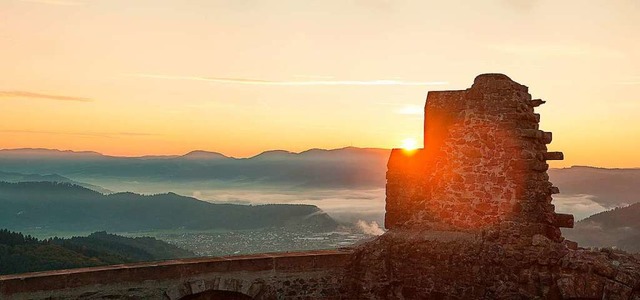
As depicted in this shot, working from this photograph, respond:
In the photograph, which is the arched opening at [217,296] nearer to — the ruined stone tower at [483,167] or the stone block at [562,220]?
the ruined stone tower at [483,167]

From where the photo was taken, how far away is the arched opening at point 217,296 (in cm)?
1032

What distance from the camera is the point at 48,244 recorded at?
A: 234 ft

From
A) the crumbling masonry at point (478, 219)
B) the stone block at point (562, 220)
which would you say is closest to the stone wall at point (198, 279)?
the crumbling masonry at point (478, 219)

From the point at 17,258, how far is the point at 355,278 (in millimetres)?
63881

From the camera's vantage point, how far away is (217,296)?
10484mm

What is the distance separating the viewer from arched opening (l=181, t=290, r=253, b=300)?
10320mm

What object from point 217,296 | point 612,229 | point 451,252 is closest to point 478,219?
point 451,252

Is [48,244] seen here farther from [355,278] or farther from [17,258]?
[355,278]

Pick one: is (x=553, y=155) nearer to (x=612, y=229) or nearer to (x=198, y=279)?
(x=198, y=279)

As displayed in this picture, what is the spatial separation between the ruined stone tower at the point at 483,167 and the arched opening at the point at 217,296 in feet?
10.3

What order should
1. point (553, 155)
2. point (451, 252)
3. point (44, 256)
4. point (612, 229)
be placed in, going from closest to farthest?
point (451, 252) → point (553, 155) → point (44, 256) → point (612, 229)

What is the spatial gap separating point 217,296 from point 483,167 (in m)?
4.98

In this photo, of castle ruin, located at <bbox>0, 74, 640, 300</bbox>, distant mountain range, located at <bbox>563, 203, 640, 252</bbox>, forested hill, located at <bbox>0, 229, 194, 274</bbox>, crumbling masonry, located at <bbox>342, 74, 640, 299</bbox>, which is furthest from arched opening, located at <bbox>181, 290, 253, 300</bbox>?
distant mountain range, located at <bbox>563, 203, 640, 252</bbox>

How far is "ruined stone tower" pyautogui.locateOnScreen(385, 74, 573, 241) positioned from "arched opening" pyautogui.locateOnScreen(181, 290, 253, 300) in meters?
3.15
